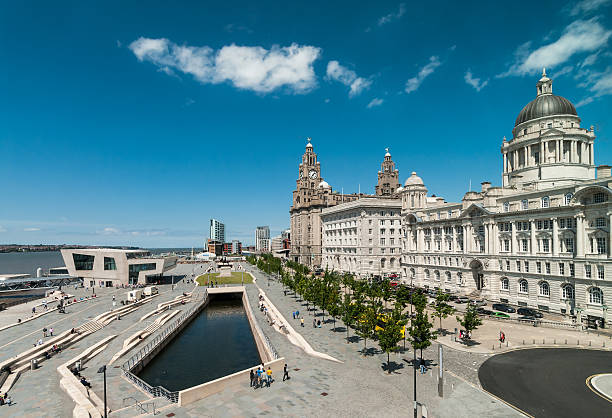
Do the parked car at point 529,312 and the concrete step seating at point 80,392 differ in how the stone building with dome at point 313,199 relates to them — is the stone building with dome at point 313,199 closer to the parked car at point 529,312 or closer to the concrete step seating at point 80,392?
the parked car at point 529,312

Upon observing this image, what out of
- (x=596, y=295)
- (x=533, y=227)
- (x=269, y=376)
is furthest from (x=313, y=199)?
(x=269, y=376)

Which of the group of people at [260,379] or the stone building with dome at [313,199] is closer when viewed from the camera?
the group of people at [260,379]

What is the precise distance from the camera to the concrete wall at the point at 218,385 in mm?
25266

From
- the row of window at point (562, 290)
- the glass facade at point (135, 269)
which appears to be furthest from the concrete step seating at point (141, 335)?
the row of window at point (562, 290)

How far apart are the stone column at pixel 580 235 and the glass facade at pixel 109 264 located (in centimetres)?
10633

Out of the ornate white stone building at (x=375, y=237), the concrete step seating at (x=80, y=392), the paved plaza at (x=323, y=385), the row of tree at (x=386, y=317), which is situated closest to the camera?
the concrete step seating at (x=80, y=392)

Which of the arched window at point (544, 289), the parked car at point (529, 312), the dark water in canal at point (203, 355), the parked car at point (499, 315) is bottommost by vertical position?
the dark water in canal at point (203, 355)

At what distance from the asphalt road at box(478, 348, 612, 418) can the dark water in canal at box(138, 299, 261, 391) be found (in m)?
28.5

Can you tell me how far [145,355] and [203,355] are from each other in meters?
8.39

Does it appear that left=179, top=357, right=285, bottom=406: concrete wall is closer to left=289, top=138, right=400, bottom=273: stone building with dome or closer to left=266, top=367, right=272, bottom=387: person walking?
left=266, top=367, right=272, bottom=387: person walking

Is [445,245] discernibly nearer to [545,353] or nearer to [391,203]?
[391,203]

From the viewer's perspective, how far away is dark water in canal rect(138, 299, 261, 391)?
3881cm

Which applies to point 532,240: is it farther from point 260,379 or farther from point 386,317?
point 260,379

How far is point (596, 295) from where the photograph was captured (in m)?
47.5
